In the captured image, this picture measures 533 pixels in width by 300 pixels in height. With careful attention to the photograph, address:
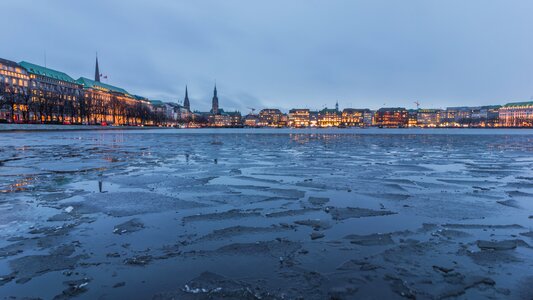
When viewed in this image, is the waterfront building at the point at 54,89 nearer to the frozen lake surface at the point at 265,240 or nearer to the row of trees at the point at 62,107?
the row of trees at the point at 62,107

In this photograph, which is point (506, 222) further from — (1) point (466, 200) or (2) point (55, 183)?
(2) point (55, 183)

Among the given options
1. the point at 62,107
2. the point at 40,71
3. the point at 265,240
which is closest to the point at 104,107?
the point at 62,107

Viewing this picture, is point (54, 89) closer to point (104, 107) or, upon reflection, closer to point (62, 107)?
point (104, 107)

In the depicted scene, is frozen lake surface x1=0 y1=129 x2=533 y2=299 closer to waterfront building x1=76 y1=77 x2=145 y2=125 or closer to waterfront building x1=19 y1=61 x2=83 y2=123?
waterfront building x1=19 y1=61 x2=83 y2=123

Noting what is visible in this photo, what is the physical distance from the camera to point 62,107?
90500 mm

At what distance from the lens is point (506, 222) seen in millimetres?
6109

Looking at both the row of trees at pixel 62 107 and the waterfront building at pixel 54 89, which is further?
the waterfront building at pixel 54 89

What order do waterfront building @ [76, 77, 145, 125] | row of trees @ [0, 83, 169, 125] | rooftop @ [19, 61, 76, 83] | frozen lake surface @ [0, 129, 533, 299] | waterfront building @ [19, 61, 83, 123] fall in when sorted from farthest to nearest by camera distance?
rooftop @ [19, 61, 76, 83]
waterfront building @ [76, 77, 145, 125]
waterfront building @ [19, 61, 83, 123]
row of trees @ [0, 83, 169, 125]
frozen lake surface @ [0, 129, 533, 299]

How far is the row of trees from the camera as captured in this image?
80562mm

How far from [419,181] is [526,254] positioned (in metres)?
6.03

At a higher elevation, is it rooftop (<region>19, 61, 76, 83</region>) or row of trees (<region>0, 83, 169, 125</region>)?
rooftop (<region>19, 61, 76, 83</region>)

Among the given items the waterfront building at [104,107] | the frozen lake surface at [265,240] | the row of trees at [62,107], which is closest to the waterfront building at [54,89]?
the row of trees at [62,107]

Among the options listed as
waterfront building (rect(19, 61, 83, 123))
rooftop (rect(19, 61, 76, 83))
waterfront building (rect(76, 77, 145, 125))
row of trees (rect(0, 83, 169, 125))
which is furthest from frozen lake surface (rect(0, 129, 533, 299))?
rooftop (rect(19, 61, 76, 83))

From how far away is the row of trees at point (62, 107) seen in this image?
80562 mm
